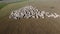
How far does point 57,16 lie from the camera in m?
1.02

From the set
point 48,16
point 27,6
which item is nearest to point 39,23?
point 48,16

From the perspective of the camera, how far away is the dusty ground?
96 cm

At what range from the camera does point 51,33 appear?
3.06ft

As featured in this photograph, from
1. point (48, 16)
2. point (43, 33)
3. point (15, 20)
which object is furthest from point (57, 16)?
point (15, 20)

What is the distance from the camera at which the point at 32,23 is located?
1.02 m

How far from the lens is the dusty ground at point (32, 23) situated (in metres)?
0.96

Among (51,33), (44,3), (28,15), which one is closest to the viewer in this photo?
(51,33)

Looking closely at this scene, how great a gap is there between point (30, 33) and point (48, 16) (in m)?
0.20

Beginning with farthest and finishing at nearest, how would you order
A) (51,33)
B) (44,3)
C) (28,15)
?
(44,3) → (28,15) → (51,33)

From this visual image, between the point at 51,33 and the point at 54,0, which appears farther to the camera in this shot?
the point at 54,0

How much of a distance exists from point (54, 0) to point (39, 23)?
0.30m

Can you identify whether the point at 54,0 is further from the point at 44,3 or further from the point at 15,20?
the point at 15,20

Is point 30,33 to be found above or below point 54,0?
below

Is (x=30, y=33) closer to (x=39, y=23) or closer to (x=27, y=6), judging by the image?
(x=39, y=23)
